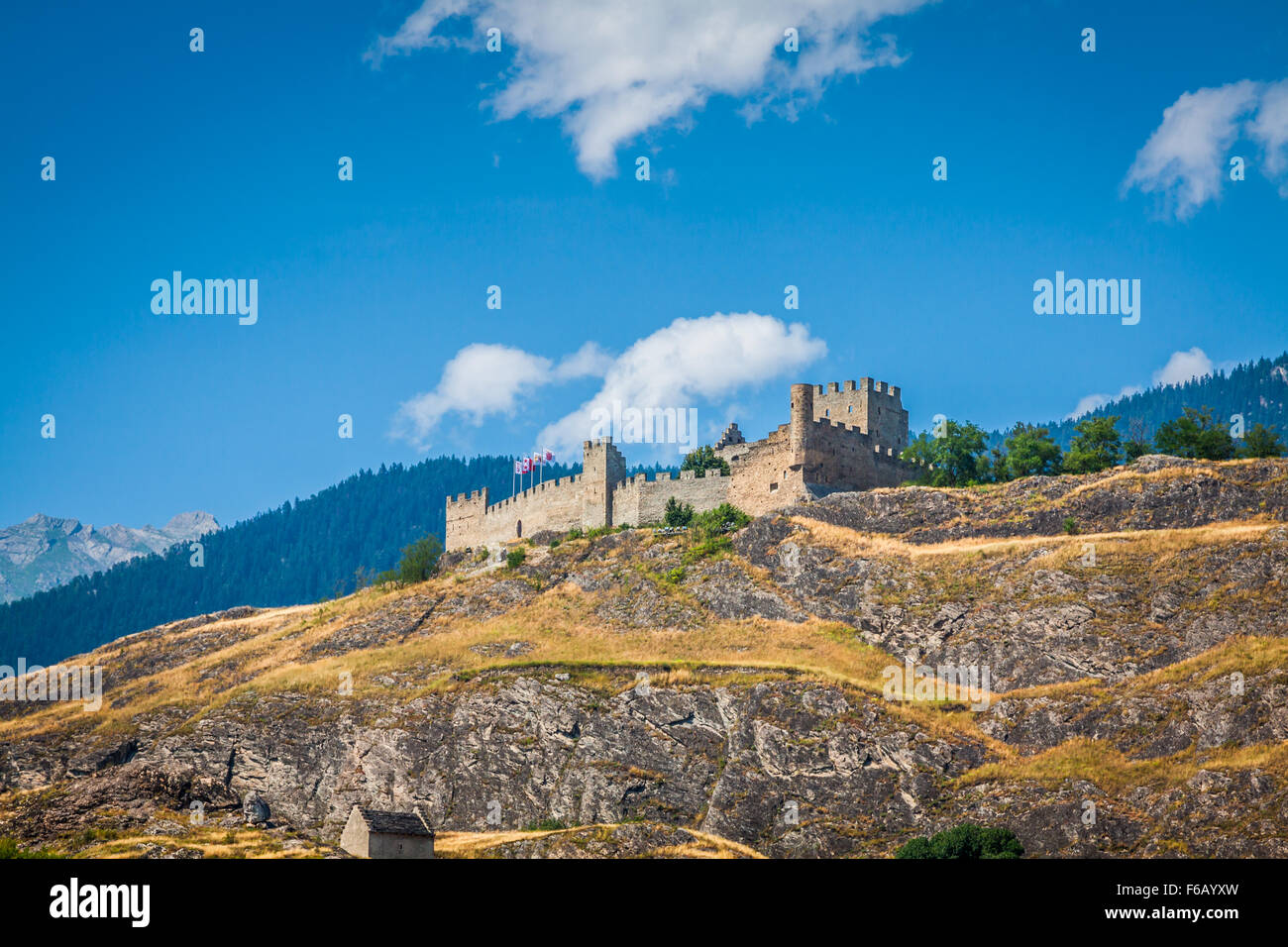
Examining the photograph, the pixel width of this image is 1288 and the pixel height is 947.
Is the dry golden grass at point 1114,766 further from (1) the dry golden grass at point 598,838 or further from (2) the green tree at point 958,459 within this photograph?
(2) the green tree at point 958,459

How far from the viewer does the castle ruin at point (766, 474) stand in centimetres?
9144

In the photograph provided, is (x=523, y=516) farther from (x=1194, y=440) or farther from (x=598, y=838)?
(x=1194, y=440)

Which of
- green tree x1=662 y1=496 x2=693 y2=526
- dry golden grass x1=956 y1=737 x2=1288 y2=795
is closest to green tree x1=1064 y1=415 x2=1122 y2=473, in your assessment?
green tree x1=662 y1=496 x2=693 y2=526

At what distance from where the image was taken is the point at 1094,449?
299 ft

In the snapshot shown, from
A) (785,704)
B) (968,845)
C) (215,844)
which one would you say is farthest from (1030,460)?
(215,844)

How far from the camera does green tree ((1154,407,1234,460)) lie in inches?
3479

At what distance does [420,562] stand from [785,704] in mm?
46845

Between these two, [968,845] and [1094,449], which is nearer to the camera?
[968,845]

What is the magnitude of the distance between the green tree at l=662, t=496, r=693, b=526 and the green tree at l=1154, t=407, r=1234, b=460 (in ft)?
111
